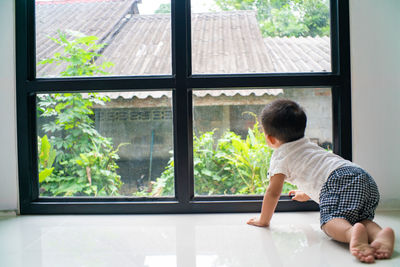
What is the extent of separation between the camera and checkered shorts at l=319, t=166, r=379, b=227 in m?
1.11

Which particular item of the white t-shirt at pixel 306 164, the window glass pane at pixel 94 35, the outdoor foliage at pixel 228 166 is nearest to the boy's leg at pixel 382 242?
the white t-shirt at pixel 306 164

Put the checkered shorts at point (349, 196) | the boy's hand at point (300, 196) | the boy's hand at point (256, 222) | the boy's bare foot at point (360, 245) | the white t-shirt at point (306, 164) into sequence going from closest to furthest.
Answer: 1. the boy's bare foot at point (360, 245)
2. the checkered shorts at point (349, 196)
3. the white t-shirt at point (306, 164)
4. the boy's hand at point (256, 222)
5. the boy's hand at point (300, 196)

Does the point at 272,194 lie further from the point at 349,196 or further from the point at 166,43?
the point at 166,43

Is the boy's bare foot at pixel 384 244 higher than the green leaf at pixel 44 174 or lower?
lower

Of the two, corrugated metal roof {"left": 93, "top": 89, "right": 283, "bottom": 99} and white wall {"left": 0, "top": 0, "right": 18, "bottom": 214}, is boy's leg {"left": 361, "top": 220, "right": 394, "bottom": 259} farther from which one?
white wall {"left": 0, "top": 0, "right": 18, "bottom": 214}

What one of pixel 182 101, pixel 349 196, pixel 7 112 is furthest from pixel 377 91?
pixel 7 112

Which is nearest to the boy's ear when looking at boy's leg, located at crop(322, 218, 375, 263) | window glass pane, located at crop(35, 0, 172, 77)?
boy's leg, located at crop(322, 218, 375, 263)

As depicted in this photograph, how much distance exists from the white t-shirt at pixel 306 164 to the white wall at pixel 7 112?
1342mm

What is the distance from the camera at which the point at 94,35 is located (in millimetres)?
1640

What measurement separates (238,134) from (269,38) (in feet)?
1.78

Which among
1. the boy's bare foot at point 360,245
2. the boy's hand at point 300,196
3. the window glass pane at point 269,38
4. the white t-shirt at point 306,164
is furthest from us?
the window glass pane at point 269,38

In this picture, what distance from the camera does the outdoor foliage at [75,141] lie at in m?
1.64

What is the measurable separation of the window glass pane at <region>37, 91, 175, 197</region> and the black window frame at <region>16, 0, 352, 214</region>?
0.06 metres

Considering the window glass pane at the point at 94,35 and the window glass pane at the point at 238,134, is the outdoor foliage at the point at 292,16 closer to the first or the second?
the window glass pane at the point at 238,134
